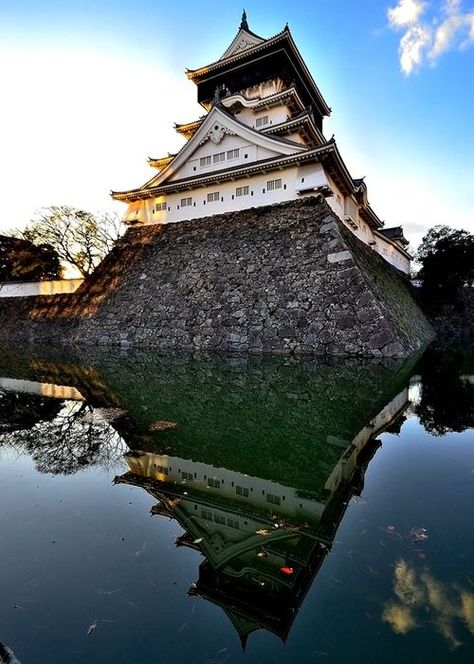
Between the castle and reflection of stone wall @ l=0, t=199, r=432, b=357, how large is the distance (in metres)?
0.99

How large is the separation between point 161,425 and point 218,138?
54.8ft

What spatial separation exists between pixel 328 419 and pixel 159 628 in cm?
357

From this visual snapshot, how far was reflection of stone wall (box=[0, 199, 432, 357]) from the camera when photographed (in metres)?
11.6

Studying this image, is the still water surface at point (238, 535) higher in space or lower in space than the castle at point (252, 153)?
lower

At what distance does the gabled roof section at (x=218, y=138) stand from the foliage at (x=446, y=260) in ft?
56.4

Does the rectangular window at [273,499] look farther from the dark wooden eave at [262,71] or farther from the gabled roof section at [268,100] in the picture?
the dark wooden eave at [262,71]

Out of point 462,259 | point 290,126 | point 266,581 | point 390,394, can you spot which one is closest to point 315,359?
point 390,394

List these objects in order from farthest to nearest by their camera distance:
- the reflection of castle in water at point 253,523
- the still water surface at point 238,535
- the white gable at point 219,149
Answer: the white gable at point 219,149 → the reflection of castle in water at point 253,523 → the still water surface at point 238,535

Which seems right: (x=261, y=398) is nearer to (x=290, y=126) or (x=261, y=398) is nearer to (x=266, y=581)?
(x=266, y=581)

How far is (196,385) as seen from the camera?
281 inches

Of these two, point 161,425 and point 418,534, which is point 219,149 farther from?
point 418,534

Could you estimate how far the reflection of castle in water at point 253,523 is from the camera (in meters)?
1.75

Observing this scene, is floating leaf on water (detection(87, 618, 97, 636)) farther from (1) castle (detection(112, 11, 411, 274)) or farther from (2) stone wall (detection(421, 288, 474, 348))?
(2) stone wall (detection(421, 288, 474, 348))

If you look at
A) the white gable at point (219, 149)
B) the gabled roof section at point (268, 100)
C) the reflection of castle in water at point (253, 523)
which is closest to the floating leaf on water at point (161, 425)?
the reflection of castle in water at point (253, 523)
